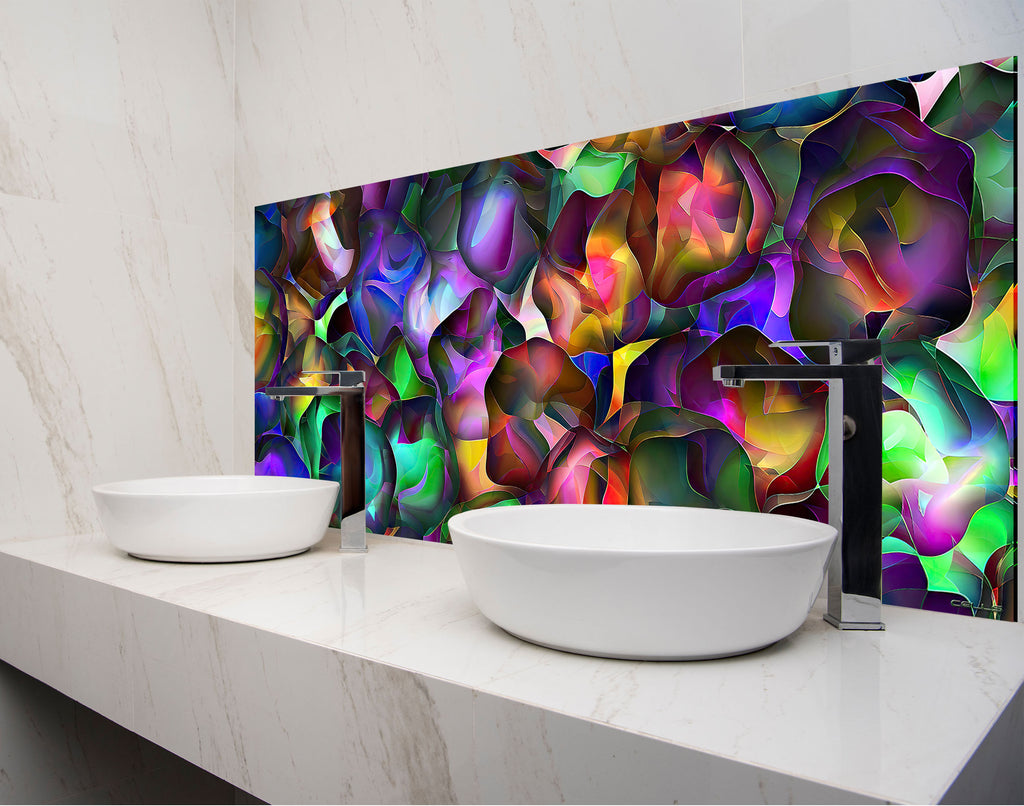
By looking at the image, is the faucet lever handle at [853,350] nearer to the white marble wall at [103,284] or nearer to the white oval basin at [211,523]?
the white oval basin at [211,523]

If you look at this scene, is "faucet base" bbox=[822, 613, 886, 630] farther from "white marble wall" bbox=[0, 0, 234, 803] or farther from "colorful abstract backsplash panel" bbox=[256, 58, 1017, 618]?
"white marble wall" bbox=[0, 0, 234, 803]

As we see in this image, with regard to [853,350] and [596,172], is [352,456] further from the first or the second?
[853,350]

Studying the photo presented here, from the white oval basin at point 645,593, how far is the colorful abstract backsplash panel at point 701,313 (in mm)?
272

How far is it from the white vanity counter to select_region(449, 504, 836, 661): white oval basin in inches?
0.8

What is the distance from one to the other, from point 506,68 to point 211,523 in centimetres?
99

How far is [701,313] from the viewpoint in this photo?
1.25m

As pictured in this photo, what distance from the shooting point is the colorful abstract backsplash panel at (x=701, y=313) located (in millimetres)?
1037

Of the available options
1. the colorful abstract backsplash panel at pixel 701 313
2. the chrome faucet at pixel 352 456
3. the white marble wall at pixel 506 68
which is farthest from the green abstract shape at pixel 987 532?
the chrome faucet at pixel 352 456

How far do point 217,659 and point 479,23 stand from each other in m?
1.21

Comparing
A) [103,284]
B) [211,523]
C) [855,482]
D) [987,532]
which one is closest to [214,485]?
[211,523]

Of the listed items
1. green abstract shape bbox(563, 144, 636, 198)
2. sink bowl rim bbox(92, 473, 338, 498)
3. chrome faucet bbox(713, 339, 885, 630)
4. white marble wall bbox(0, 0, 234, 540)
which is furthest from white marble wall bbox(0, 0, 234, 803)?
chrome faucet bbox(713, 339, 885, 630)

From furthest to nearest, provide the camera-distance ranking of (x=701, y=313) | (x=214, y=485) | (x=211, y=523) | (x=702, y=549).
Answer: (x=214, y=485) < (x=211, y=523) < (x=701, y=313) < (x=702, y=549)

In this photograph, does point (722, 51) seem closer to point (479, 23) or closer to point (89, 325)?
point (479, 23)

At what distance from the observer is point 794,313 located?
1.17 m
